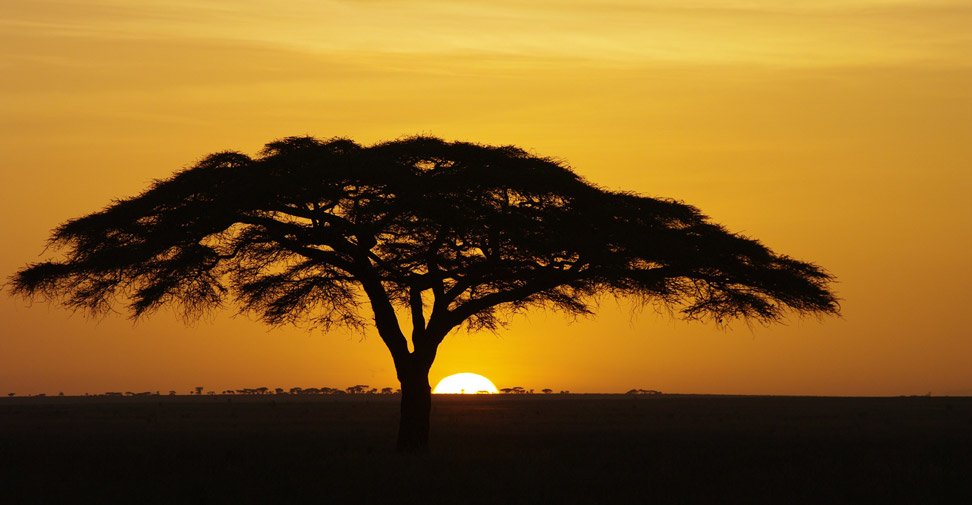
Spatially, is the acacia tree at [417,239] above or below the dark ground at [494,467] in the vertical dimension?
above

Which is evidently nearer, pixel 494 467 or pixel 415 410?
pixel 494 467

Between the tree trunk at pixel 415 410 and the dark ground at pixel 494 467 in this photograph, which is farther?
the tree trunk at pixel 415 410

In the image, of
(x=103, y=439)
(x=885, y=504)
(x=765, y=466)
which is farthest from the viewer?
(x=103, y=439)

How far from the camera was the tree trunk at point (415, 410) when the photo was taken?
34.8 meters

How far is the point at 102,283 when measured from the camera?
1357 inches

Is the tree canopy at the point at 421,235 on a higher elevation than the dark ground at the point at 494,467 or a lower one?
higher

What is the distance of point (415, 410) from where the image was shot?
1375 inches

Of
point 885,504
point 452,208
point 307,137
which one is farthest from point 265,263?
point 885,504

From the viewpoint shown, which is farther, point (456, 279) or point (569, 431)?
point (569, 431)

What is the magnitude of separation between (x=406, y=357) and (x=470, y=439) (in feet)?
28.5

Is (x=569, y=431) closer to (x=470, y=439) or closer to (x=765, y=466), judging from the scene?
(x=470, y=439)

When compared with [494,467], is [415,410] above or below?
above

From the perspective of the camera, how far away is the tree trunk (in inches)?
1372

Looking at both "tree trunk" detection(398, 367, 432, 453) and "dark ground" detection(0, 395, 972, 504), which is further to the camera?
"tree trunk" detection(398, 367, 432, 453)
